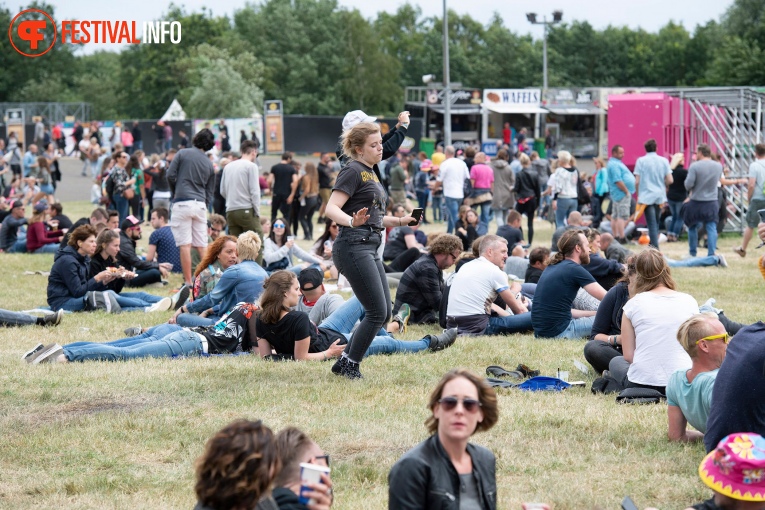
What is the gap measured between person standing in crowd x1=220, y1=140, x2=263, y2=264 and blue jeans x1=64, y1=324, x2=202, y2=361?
14.4 ft

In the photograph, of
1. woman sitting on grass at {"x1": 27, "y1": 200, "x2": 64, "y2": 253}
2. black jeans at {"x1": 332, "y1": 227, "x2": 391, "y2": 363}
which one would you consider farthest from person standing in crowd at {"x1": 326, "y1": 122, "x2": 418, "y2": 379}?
woman sitting on grass at {"x1": 27, "y1": 200, "x2": 64, "y2": 253}

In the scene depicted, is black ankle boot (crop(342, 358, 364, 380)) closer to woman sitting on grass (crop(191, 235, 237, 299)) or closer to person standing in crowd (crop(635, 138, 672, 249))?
woman sitting on grass (crop(191, 235, 237, 299))

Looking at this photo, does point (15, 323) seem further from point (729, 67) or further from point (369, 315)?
point (729, 67)

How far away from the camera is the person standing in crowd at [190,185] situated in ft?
41.9

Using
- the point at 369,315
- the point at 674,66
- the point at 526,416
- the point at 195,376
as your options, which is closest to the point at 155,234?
the point at 195,376

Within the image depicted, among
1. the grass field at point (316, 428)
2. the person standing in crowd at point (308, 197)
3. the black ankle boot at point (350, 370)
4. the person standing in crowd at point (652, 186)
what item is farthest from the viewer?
the person standing in crowd at point (308, 197)

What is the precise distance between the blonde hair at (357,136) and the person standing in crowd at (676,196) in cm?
1275

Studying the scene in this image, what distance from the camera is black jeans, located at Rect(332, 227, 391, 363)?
7137 millimetres

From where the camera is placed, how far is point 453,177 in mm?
19953

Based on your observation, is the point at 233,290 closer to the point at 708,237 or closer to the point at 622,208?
the point at 708,237

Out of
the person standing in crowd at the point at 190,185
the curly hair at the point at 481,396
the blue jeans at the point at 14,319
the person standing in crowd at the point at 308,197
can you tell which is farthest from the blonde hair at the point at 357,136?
the person standing in crowd at the point at 308,197

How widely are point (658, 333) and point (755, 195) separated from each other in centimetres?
1051

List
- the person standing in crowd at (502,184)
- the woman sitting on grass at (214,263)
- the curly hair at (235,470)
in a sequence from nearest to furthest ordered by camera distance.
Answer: the curly hair at (235,470) → the woman sitting on grass at (214,263) → the person standing in crowd at (502,184)

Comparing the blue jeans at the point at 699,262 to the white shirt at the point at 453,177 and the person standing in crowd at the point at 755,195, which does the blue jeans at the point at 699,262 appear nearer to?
the person standing in crowd at the point at 755,195
